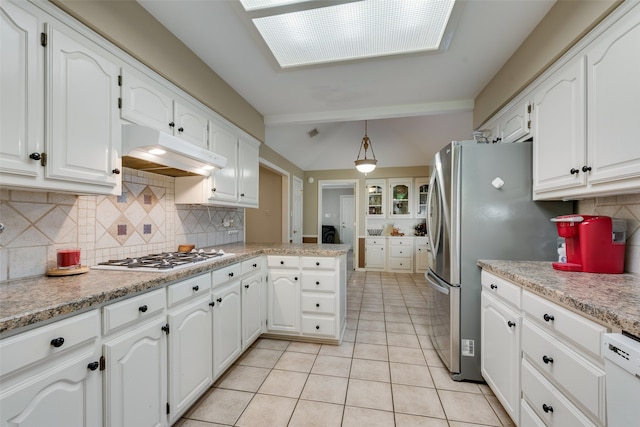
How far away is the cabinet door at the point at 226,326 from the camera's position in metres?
1.79

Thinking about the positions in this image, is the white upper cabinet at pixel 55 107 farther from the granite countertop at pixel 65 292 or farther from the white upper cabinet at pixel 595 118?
the white upper cabinet at pixel 595 118

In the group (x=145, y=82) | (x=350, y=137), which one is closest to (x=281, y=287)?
(x=145, y=82)

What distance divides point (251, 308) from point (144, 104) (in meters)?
1.72

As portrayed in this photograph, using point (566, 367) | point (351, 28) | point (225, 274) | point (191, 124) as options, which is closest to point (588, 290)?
point (566, 367)

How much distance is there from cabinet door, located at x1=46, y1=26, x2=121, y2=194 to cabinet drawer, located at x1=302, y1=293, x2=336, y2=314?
1.76 metres

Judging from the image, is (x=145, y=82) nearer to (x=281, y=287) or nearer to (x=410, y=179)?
(x=281, y=287)

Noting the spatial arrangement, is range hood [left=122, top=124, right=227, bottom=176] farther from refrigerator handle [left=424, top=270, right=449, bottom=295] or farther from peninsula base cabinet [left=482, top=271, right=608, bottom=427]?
peninsula base cabinet [left=482, top=271, right=608, bottom=427]

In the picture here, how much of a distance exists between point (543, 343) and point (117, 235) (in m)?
2.46

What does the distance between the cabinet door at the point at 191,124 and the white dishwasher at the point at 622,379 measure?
243cm

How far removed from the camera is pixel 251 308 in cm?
228

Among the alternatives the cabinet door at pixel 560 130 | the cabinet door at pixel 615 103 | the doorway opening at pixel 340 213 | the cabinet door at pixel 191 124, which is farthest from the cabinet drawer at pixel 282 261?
the doorway opening at pixel 340 213

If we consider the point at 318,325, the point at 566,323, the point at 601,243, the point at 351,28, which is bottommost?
the point at 318,325

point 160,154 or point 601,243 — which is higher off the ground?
point 160,154

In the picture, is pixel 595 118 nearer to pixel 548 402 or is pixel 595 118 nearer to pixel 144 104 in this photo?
pixel 548 402
